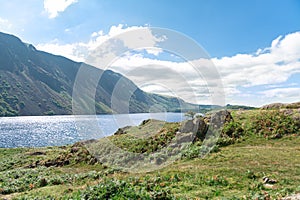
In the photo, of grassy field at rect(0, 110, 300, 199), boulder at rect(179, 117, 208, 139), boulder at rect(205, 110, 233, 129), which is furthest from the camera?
boulder at rect(205, 110, 233, 129)

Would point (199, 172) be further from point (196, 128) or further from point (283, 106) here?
point (283, 106)

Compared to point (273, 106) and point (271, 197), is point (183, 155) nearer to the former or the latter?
point (271, 197)

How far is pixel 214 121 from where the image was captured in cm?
3581

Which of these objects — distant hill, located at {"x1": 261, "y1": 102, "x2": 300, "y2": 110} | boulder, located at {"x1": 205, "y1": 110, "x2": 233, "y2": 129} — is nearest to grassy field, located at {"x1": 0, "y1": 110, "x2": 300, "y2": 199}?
boulder, located at {"x1": 205, "y1": 110, "x2": 233, "y2": 129}

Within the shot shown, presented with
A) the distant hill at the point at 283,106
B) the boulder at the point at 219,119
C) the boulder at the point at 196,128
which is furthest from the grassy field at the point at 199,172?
the distant hill at the point at 283,106

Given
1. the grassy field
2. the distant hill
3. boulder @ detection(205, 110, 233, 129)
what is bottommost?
the grassy field

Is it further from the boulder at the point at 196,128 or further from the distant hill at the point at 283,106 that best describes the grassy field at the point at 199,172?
the distant hill at the point at 283,106

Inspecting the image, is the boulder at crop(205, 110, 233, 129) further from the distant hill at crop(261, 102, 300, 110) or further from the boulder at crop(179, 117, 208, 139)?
the distant hill at crop(261, 102, 300, 110)

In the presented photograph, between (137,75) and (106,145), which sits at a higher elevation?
(137,75)

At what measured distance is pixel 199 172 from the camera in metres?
19.1

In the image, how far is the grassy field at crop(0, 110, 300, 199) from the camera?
14.3 metres

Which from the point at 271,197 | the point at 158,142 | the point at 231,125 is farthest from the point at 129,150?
the point at 271,197

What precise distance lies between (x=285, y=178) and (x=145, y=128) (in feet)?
95.7

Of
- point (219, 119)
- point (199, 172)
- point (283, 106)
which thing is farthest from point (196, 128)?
point (283, 106)
